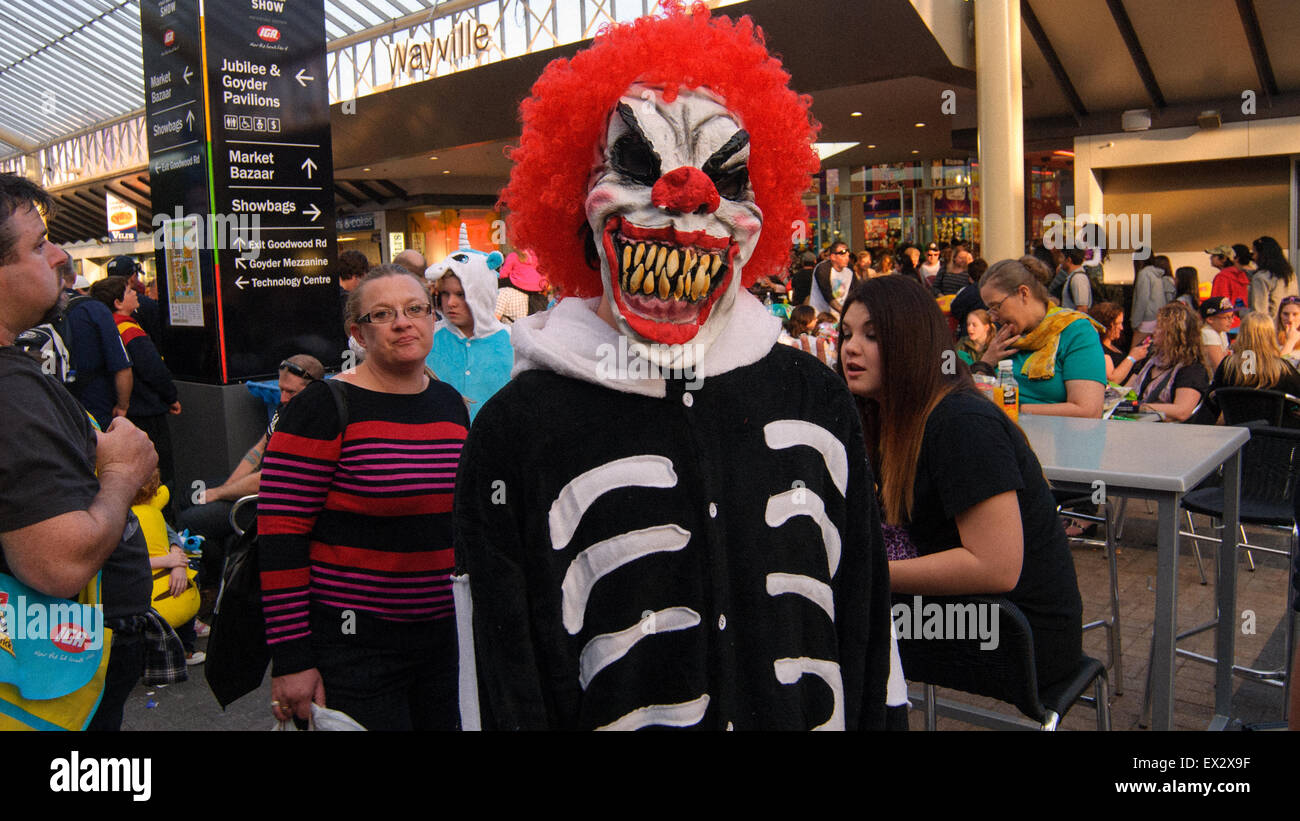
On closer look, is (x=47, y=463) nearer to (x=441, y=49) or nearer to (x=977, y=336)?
(x=977, y=336)

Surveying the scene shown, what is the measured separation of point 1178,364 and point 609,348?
572 centimetres

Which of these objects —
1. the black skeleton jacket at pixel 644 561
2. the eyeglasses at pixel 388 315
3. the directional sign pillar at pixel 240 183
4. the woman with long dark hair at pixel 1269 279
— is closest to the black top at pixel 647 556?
the black skeleton jacket at pixel 644 561

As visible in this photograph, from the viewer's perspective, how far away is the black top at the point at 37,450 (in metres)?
Answer: 1.80

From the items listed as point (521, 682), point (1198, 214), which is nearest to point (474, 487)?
point (521, 682)

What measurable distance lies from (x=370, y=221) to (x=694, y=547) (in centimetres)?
2669

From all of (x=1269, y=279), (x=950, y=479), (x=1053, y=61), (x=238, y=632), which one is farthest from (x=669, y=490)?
(x=1053, y=61)

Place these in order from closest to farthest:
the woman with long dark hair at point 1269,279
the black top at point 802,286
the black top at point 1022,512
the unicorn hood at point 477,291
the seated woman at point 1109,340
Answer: the black top at point 1022,512 < the unicorn hood at point 477,291 < the seated woman at point 1109,340 < the woman with long dark hair at point 1269,279 < the black top at point 802,286

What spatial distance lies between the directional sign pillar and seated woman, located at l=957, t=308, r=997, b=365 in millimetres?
4242

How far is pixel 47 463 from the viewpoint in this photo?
1.85 m

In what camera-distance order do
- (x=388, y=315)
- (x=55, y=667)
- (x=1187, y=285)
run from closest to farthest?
(x=55, y=667) → (x=388, y=315) → (x=1187, y=285)

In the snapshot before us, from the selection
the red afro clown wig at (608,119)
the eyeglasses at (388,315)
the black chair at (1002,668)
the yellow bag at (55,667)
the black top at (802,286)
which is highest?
the black top at (802,286)

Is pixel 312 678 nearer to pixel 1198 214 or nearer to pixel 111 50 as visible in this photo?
pixel 1198 214

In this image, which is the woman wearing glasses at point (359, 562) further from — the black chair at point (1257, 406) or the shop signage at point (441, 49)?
the shop signage at point (441, 49)

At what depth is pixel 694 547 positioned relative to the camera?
155 centimetres
